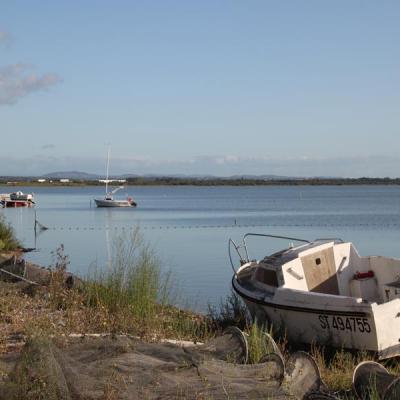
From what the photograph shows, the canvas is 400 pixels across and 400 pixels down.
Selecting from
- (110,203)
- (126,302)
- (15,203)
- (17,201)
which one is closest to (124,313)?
(126,302)

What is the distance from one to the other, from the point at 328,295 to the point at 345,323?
2.03 feet

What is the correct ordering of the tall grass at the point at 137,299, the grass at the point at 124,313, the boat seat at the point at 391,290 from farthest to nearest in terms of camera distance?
the boat seat at the point at 391,290
the tall grass at the point at 137,299
the grass at the point at 124,313

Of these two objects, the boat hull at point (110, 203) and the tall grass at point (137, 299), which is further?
the boat hull at point (110, 203)

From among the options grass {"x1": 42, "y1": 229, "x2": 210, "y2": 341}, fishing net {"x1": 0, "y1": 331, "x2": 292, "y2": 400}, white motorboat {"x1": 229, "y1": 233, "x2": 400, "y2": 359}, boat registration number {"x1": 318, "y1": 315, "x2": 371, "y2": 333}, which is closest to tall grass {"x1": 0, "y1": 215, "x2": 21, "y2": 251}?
white motorboat {"x1": 229, "y1": 233, "x2": 400, "y2": 359}

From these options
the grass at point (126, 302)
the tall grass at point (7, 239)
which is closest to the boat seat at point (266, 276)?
the grass at point (126, 302)

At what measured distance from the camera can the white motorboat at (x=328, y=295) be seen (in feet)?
36.3

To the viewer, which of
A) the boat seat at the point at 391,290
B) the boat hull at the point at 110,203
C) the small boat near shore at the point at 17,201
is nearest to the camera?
the boat seat at the point at 391,290

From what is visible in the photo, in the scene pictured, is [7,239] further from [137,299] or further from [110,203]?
[110,203]

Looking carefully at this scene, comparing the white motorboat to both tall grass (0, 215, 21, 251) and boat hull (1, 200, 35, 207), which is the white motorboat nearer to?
tall grass (0, 215, 21, 251)

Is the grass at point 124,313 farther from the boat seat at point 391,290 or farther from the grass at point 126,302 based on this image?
the boat seat at point 391,290

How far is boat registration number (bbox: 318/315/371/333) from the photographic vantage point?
1108 cm

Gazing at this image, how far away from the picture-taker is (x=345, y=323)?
446 inches

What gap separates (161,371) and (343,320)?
5.41 meters

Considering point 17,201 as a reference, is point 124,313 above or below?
above
